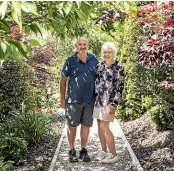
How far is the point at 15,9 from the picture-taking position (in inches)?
56.2

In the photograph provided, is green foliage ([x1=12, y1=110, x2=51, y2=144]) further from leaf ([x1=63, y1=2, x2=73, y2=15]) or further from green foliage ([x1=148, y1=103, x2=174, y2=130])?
leaf ([x1=63, y1=2, x2=73, y2=15])

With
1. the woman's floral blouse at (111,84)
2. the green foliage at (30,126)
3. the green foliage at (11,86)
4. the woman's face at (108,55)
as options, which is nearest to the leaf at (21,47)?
the woman's face at (108,55)

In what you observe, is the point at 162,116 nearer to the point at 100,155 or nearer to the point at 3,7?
the point at 100,155

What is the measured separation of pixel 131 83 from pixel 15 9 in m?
7.82

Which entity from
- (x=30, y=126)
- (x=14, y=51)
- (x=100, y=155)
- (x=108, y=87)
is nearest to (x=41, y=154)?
(x=30, y=126)

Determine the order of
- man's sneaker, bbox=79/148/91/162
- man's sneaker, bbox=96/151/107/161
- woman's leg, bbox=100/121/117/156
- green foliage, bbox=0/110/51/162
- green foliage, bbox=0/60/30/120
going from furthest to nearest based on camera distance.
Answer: green foliage, bbox=0/60/30/120, green foliage, bbox=0/110/51/162, man's sneaker, bbox=96/151/107/161, man's sneaker, bbox=79/148/91/162, woman's leg, bbox=100/121/117/156

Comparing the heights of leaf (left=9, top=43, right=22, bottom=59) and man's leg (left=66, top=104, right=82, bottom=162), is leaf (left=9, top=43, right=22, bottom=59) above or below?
above

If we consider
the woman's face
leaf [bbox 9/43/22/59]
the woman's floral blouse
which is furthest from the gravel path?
leaf [bbox 9/43/22/59]

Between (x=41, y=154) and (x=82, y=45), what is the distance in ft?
7.08

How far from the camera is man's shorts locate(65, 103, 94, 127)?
579cm

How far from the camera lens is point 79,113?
19.1 ft

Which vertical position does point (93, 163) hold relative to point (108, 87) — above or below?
below

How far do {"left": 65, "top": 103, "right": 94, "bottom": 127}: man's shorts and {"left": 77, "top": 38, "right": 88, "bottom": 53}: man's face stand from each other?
2.59ft

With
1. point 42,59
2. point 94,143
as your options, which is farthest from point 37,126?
point 42,59
